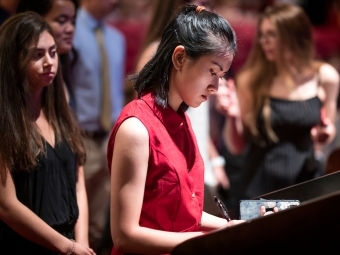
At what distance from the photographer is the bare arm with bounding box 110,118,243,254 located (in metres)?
2.16

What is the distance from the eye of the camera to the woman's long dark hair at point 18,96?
2506mm

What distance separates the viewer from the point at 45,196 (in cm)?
259

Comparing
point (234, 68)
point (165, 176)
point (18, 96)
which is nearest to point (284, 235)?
point (165, 176)

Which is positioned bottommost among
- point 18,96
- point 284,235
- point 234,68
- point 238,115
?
point 234,68

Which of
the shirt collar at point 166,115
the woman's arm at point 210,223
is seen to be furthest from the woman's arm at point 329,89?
the shirt collar at point 166,115

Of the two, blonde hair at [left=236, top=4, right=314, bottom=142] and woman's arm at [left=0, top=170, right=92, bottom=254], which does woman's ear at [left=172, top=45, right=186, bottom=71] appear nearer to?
woman's arm at [left=0, top=170, right=92, bottom=254]

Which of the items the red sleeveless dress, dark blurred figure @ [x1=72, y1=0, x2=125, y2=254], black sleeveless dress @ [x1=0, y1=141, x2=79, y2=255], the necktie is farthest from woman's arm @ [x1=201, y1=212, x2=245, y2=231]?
the necktie

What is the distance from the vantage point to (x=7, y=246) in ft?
8.43

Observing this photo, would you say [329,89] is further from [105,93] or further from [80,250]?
[80,250]

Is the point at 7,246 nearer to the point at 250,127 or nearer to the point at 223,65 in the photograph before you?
the point at 223,65

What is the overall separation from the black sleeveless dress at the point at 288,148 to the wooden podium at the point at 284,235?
2.09 m

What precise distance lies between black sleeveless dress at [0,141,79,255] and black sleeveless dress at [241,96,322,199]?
1533 mm

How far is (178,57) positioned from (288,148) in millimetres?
1869

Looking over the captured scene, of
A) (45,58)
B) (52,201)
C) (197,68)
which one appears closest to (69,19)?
(45,58)
